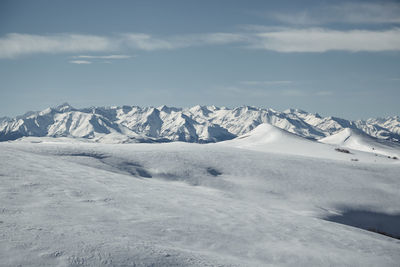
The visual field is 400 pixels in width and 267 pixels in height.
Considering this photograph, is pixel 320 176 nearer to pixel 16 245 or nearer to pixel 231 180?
pixel 231 180

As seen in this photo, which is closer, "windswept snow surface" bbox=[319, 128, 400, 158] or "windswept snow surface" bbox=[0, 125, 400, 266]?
"windswept snow surface" bbox=[0, 125, 400, 266]

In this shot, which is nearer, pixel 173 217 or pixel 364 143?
pixel 173 217

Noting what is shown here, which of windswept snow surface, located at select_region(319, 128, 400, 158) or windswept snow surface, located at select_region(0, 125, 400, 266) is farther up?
windswept snow surface, located at select_region(0, 125, 400, 266)

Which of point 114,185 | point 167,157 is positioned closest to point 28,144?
point 167,157

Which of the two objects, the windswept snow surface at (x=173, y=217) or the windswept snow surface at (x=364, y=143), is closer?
the windswept snow surface at (x=173, y=217)

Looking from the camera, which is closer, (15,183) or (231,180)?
(15,183)

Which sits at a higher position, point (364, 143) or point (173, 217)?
point (173, 217)

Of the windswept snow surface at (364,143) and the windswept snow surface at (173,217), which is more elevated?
the windswept snow surface at (173,217)

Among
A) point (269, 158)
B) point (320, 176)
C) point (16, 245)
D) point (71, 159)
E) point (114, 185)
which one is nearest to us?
point (16, 245)
